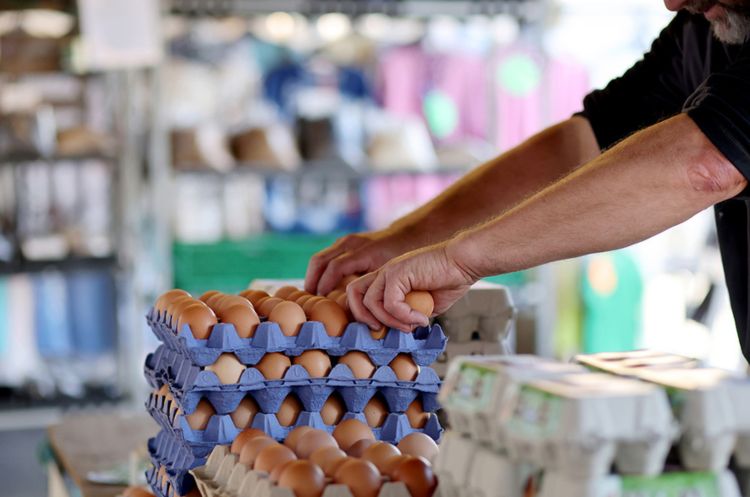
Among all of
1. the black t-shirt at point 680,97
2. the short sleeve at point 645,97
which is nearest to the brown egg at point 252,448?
the black t-shirt at point 680,97

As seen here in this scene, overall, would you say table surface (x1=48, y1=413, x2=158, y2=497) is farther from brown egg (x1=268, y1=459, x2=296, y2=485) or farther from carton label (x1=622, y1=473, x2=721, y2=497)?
carton label (x1=622, y1=473, x2=721, y2=497)

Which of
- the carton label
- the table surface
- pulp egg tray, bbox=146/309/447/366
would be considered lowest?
the table surface

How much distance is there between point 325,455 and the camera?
5.51 ft

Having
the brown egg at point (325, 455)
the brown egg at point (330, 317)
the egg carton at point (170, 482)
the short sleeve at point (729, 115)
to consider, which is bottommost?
the egg carton at point (170, 482)

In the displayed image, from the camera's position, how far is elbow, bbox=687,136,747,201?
169 centimetres

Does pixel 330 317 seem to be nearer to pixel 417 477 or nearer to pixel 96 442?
pixel 417 477

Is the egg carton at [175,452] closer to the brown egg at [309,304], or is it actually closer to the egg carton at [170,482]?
the egg carton at [170,482]

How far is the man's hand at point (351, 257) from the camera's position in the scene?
2.30m

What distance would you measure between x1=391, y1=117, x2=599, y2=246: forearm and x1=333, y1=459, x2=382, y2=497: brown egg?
0.89 meters

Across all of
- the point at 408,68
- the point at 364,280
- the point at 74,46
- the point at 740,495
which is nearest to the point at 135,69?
the point at 74,46

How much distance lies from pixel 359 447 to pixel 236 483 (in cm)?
22

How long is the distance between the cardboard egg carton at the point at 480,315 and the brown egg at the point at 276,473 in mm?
813

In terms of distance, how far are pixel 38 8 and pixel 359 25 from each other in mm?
1927

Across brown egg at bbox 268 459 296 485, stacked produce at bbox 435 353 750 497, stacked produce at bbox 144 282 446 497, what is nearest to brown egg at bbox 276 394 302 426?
stacked produce at bbox 144 282 446 497
